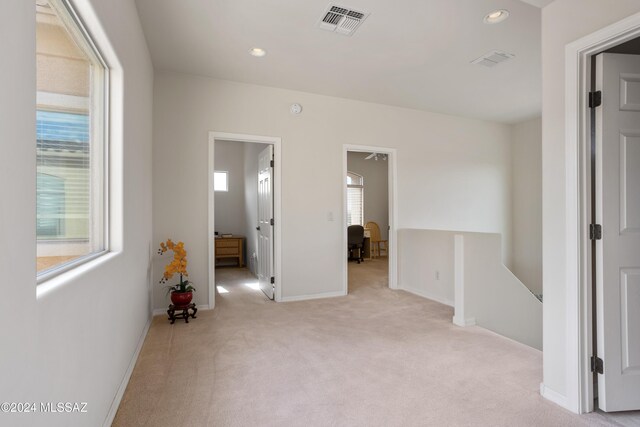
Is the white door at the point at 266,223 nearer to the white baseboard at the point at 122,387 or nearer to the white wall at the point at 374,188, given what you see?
the white baseboard at the point at 122,387

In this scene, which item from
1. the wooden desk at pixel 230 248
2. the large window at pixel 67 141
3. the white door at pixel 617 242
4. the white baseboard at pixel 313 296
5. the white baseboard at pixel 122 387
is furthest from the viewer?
the wooden desk at pixel 230 248

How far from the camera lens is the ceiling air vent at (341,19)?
2.77 metres

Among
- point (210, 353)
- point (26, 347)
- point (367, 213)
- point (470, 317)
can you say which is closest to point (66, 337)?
point (26, 347)

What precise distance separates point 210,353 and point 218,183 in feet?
18.0

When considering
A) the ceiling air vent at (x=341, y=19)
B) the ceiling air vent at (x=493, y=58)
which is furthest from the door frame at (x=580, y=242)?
the ceiling air vent at (x=493, y=58)

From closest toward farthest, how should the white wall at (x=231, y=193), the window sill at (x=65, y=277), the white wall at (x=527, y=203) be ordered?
the window sill at (x=65, y=277) < the white wall at (x=527, y=203) < the white wall at (x=231, y=193)

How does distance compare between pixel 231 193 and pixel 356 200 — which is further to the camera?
pixel 356 200

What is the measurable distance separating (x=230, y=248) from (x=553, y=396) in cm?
604

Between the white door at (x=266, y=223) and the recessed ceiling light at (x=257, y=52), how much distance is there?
1.24 meters

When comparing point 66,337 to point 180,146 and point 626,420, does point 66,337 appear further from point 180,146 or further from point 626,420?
point 180,146

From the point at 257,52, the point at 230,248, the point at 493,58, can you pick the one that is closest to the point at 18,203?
the point at 257,52

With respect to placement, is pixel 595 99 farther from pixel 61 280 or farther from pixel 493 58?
pixel 61 280

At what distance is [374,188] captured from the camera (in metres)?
9.34

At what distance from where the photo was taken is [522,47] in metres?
3.38
